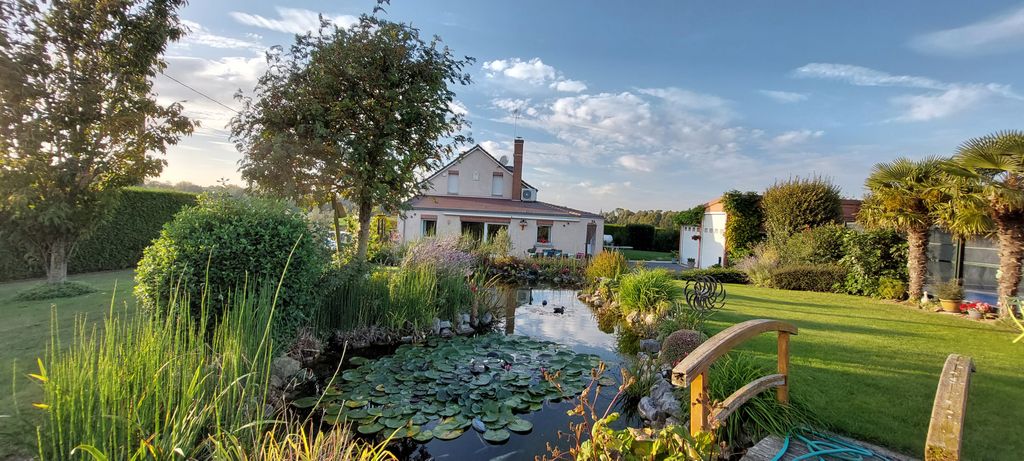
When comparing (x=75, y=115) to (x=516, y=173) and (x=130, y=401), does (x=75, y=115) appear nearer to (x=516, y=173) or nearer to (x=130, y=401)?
(x=130, y=401)

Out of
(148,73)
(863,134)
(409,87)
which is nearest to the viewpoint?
(409,87)

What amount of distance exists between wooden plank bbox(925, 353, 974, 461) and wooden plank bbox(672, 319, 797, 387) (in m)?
0.83

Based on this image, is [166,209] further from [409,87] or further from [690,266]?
[690,266]

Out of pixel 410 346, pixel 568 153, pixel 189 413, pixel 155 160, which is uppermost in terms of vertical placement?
pixel 568 153

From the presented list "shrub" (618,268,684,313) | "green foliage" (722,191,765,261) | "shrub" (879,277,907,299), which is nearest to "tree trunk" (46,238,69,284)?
"shrub" (618,268,684,313)

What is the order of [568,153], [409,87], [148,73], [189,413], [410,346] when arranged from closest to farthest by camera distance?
[189,413]
[410,346]
[409,87]
[148,73]
[568,153]

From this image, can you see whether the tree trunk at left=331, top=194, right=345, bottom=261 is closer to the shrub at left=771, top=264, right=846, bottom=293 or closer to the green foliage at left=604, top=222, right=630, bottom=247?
the shrub at left=771, top=264, right=846, bottom=293

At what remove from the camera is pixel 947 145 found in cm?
914

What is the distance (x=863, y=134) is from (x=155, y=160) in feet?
53.5

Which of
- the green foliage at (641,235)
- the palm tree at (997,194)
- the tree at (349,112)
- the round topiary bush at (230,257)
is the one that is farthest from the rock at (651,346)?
the green foliage at (641,235)

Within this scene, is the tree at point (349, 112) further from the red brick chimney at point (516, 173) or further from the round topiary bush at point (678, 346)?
the red brick chimney at point (516, 173)

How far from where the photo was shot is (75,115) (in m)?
7.04

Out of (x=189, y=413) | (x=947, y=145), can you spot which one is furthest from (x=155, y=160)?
(x=947, y=145)

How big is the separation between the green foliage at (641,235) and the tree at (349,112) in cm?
2435
